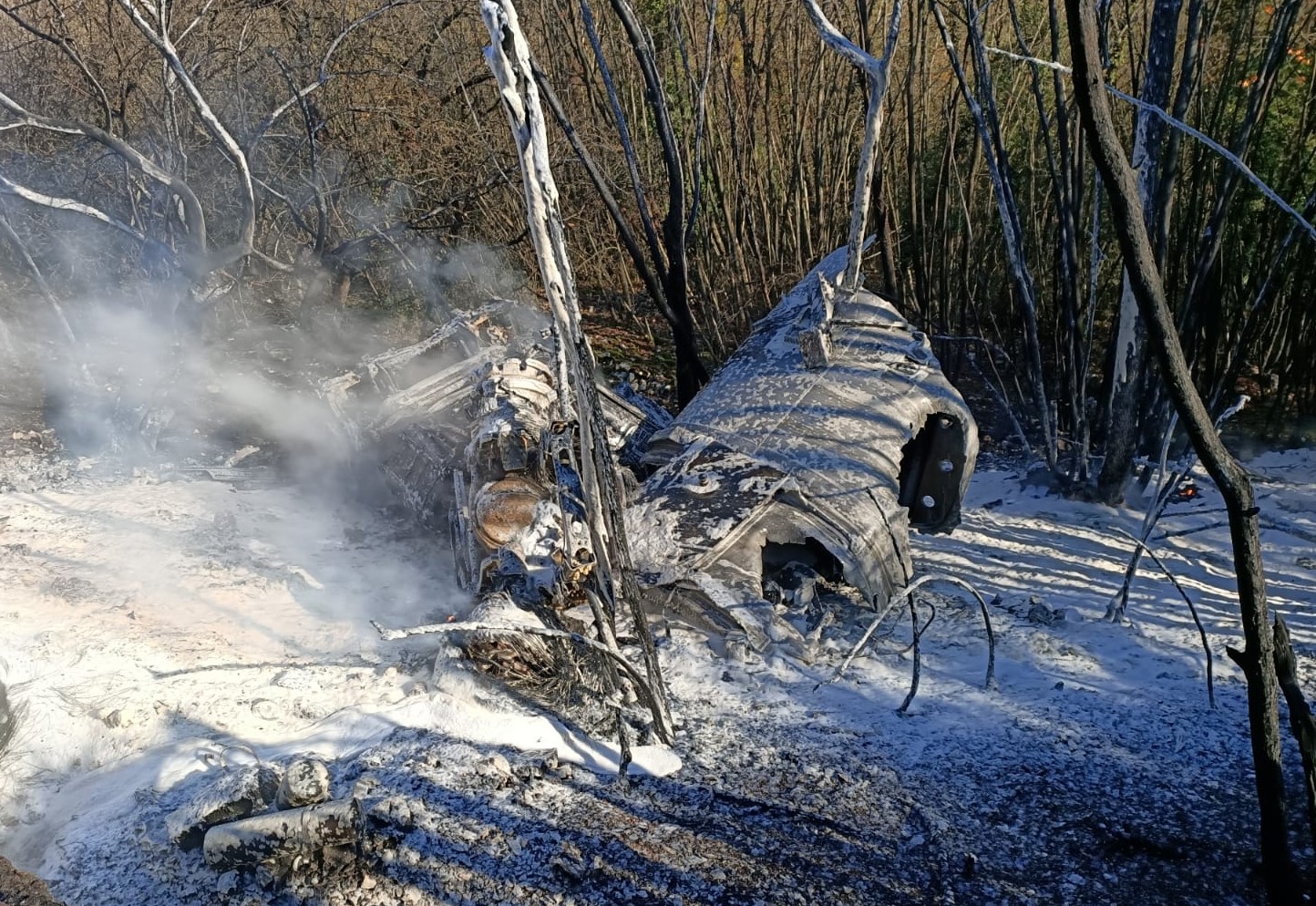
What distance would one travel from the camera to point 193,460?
20.7ft

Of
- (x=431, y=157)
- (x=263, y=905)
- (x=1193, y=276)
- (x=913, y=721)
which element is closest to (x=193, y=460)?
(x=431, y=157)

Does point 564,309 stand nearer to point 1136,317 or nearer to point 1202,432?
point 1202,432

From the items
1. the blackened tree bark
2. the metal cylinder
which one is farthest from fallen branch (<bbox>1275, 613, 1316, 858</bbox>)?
the metal cylinder

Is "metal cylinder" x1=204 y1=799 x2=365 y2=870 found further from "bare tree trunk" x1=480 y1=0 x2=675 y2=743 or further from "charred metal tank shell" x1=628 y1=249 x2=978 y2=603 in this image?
"charred metal tank shell" x1=628 y1=249 x2=978 y2=603

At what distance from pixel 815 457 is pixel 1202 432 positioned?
2343mm

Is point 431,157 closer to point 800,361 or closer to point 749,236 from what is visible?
point 749,236

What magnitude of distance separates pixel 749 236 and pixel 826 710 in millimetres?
4867

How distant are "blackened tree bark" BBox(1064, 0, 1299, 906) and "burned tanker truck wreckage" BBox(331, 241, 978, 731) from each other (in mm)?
1690

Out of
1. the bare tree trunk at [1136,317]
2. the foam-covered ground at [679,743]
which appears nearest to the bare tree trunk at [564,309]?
the foam-covered ground at [679,743]

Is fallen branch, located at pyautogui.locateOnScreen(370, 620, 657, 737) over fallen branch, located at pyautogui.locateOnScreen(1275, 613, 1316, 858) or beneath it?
beneath

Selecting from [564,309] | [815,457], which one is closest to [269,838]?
[564,309]

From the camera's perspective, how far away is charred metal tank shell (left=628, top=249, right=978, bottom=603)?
399 centimetres

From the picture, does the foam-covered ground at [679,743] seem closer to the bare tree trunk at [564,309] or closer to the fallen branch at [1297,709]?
the bare tree trunk at [564,309]

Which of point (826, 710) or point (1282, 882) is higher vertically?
point (1282, 882)
